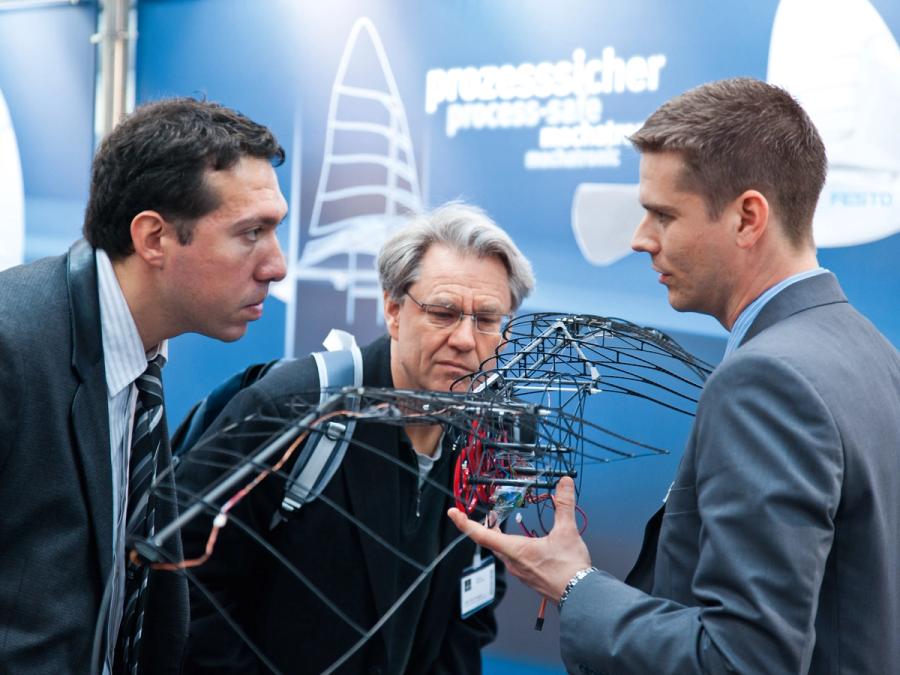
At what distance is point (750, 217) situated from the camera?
1.61 metres

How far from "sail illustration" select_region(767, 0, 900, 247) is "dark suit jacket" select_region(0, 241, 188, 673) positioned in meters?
2.06

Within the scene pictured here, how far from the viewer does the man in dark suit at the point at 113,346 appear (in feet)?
5.32

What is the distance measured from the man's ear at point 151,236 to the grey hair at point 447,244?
2.57ft

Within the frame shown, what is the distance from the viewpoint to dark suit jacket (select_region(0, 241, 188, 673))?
1608mm

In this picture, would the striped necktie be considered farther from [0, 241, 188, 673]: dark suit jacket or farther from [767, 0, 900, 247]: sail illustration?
[767, 0, 900, 247]: sail illustration

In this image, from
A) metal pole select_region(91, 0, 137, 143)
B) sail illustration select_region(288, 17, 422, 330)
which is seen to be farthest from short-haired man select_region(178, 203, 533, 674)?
metal pole select_region(91, 0, 137, 143)

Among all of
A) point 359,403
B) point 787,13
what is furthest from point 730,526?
point 787,13

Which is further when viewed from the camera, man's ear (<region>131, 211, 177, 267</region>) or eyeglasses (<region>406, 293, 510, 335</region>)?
eyeglasses (<region>406, 293, 510, 335</region>)

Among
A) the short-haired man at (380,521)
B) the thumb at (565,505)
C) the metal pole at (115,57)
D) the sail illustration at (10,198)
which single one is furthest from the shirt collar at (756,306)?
the sail illustration at (10,198)

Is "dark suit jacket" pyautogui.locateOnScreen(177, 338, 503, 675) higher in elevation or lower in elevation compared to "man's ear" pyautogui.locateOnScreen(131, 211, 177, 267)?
lower

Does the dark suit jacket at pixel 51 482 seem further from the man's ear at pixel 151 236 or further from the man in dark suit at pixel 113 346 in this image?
the man's ear at pixel 151 236

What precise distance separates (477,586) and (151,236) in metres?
1.25

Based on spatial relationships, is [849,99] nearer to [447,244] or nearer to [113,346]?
[447,244]

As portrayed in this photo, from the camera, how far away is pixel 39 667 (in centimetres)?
162
